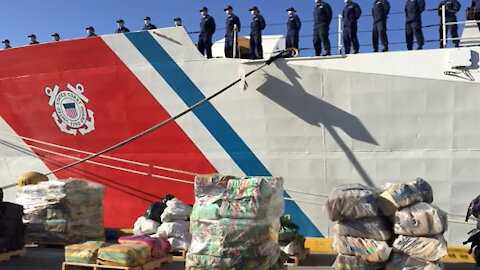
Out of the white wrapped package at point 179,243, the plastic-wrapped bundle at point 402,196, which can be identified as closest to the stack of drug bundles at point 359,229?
the plastic-wrapped bundle at point 402,196

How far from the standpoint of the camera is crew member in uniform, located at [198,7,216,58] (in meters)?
8.64

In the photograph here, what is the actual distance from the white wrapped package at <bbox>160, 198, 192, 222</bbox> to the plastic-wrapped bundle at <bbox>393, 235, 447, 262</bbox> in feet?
10.8

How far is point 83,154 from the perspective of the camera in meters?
9.03

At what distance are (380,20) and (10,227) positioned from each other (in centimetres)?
655

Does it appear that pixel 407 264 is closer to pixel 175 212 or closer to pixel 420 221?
pixel 420 221

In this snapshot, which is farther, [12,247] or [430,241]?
[12,247]

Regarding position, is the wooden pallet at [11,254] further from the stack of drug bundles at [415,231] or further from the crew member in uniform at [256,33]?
the stack of drug bundles at [415,231]

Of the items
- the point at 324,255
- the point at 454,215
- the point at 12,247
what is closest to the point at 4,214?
the point at 12,247

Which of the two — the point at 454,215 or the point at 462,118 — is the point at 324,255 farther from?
the point at 462,118

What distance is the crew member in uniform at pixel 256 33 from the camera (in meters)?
8.47

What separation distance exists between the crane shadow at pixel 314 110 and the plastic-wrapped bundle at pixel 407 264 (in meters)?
2.04

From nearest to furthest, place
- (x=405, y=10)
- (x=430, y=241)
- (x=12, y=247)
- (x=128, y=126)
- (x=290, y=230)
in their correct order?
1. (x=430, y=241)
2. (x=290, y=230)
3. (x=12, y=247)
4. (x=405, y=10)
5. (x=128, y=126)

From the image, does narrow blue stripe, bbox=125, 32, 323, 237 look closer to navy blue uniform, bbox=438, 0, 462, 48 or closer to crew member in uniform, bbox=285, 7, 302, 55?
crew member in uniform, bbox=285, 7, 302, 55

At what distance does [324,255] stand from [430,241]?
235cm
